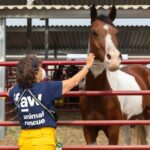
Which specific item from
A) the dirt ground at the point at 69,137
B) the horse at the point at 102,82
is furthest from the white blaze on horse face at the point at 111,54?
the dirt ground at the point at 69,137

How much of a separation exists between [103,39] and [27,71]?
1.38 m

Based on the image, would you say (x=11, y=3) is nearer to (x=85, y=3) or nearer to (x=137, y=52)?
(x=85, y=3)

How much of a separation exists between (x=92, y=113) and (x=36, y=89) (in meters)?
1.46

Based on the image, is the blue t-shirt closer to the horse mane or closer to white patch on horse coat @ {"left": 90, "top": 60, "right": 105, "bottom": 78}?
white patch on horse coat @ {"left": 90, "top": 60, "right": 105, "bottom": 78}

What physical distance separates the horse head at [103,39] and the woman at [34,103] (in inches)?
32.2

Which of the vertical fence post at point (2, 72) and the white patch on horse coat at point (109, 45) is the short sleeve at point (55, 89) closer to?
the white patch on horse coat at point (109, 45)

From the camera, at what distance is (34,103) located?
3.60 meters

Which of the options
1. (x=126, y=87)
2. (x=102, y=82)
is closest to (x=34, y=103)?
(x=102, y=82)

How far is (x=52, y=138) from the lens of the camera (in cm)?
360

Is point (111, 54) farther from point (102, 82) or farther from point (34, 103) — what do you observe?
point (34, 103)

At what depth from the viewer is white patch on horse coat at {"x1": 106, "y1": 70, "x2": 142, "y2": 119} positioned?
5.29 meters

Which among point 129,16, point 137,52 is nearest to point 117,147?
point 129,16

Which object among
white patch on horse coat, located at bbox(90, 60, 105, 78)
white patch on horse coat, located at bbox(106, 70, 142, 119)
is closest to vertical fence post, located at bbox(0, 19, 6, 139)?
white patch on horse coat, located at bbox(106, 70, 142, 119)

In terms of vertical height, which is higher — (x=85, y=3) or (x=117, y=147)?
Answer: (x=85, y=3)
